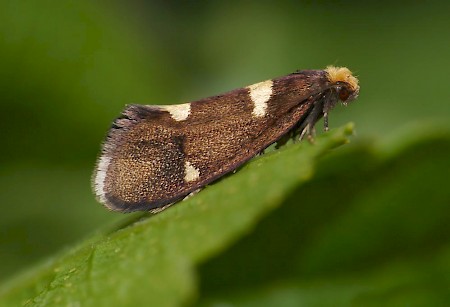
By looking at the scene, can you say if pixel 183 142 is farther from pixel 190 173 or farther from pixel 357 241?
pixel 357 241

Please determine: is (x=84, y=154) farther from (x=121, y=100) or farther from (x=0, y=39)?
(x=0, y=39)

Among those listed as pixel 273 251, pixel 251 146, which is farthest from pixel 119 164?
pixel 273 251

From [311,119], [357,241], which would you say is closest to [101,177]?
[311,119]

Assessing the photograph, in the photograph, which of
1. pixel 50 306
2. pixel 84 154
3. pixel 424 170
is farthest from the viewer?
pixel 84 154

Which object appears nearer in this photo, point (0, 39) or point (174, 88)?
point (0, 39)

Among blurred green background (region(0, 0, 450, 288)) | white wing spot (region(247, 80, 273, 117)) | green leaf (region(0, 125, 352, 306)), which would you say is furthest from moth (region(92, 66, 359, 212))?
blurred green background (region(0, 0, 450, 288))

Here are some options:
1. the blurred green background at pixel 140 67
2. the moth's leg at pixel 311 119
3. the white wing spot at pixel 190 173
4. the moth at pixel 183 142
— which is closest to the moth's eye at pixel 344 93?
the moth's leg at pixel 311 119

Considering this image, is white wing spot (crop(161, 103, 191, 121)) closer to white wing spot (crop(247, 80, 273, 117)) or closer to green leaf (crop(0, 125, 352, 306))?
white wing spot (crop(247, 80, 273, 117))
